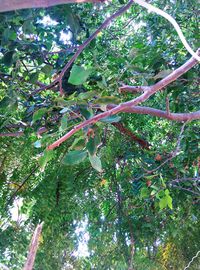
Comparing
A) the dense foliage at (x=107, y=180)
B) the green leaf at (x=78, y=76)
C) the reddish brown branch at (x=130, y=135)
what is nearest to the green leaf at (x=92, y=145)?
the green leaf at (x=78, y=76)

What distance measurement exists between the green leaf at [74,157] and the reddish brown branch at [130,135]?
677 millimetres

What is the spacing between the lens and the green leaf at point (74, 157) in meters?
0.72

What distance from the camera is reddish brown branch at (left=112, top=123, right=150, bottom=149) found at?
142cm

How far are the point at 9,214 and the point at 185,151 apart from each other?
586 mm

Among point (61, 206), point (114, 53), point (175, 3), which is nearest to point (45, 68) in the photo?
point (114, 53)

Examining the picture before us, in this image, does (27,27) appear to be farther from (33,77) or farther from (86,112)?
(86,112)

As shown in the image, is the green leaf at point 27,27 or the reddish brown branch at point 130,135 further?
the reddish brown branch at point 130,135

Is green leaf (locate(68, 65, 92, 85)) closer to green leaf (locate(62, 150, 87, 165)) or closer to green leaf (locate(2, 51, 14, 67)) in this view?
green leaf (locate(62, 150, 87, 165))

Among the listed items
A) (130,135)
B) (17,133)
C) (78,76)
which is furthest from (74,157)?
(130,135)

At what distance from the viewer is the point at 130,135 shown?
146 centimetres

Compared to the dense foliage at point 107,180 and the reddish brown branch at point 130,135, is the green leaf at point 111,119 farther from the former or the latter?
the reddish brown branch at point 130,135

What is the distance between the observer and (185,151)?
1.36 meters

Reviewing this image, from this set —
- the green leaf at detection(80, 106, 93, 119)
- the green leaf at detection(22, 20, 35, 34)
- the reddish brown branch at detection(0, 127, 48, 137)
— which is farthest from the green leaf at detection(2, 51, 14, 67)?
the green leaf at detection(80, 106, 93, 119)

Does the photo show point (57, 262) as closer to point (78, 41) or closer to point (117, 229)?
point (117, 229)
